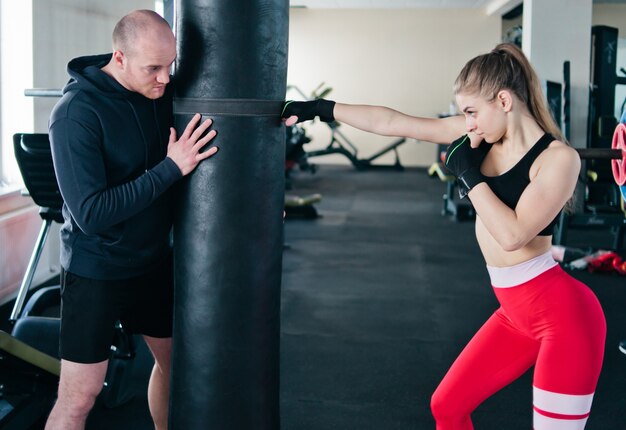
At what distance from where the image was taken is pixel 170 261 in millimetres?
1769

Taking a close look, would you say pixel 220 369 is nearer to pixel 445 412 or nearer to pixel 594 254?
pixel 445 412

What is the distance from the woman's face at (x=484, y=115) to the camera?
1485mm

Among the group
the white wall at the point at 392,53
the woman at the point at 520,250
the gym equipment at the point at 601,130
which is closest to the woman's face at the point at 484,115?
the woman at the point at 520,250

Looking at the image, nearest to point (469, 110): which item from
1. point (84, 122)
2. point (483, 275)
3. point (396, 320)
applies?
point (84, 122)

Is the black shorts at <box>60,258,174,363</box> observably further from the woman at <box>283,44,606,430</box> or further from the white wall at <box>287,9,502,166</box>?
the white wall at <box>287,9,502,166</box>

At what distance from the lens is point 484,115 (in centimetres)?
149

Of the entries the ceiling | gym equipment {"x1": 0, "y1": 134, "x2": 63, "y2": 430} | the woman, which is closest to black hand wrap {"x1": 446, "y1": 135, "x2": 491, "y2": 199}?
the woman

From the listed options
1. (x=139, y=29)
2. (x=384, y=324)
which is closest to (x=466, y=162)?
(x=139, y=29)

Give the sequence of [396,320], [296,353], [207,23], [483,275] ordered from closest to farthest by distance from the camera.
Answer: [207,23] < [296,353] < [396,320] < [483,275]

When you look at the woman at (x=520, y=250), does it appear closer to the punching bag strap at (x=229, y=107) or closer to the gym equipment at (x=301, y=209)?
the punching bag strap at (x=229, y=107)

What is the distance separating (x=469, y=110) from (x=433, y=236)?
4489 mm

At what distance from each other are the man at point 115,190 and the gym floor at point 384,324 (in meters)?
0.84

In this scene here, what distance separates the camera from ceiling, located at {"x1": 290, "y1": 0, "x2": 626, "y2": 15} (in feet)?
34.0

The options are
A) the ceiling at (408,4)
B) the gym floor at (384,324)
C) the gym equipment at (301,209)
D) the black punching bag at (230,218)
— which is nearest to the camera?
the black punching bag at (230,218)
